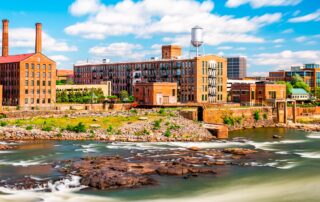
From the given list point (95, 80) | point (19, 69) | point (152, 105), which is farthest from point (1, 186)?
point (95, 80)

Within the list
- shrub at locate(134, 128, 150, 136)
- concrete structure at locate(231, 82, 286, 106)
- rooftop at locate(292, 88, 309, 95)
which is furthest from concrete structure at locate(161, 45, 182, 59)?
shrub at locate(134, 128, 150, 136)

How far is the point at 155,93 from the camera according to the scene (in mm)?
109500

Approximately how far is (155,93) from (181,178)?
64.4 metres

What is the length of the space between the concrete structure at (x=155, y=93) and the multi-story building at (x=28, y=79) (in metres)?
22.1

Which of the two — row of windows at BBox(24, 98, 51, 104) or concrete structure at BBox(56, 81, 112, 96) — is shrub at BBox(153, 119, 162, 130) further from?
concrete structure at BBox(56, 81, 112, 96)

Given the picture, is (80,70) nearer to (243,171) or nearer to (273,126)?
(273,126)

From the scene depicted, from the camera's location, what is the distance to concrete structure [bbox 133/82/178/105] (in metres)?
110

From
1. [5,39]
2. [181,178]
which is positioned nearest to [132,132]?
[181,178]

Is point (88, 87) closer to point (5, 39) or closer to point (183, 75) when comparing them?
point (5, 39)

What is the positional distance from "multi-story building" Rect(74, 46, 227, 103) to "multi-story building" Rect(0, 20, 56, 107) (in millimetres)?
30454

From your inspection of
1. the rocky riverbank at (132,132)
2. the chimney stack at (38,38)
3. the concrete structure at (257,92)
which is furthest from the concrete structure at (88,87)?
the rocky riverbank at (132,132)

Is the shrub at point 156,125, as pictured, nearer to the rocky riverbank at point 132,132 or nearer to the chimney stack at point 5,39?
the rocky riverbank at point 132,132

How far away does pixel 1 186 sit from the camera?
4128cm

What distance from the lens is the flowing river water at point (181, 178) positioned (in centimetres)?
3966
